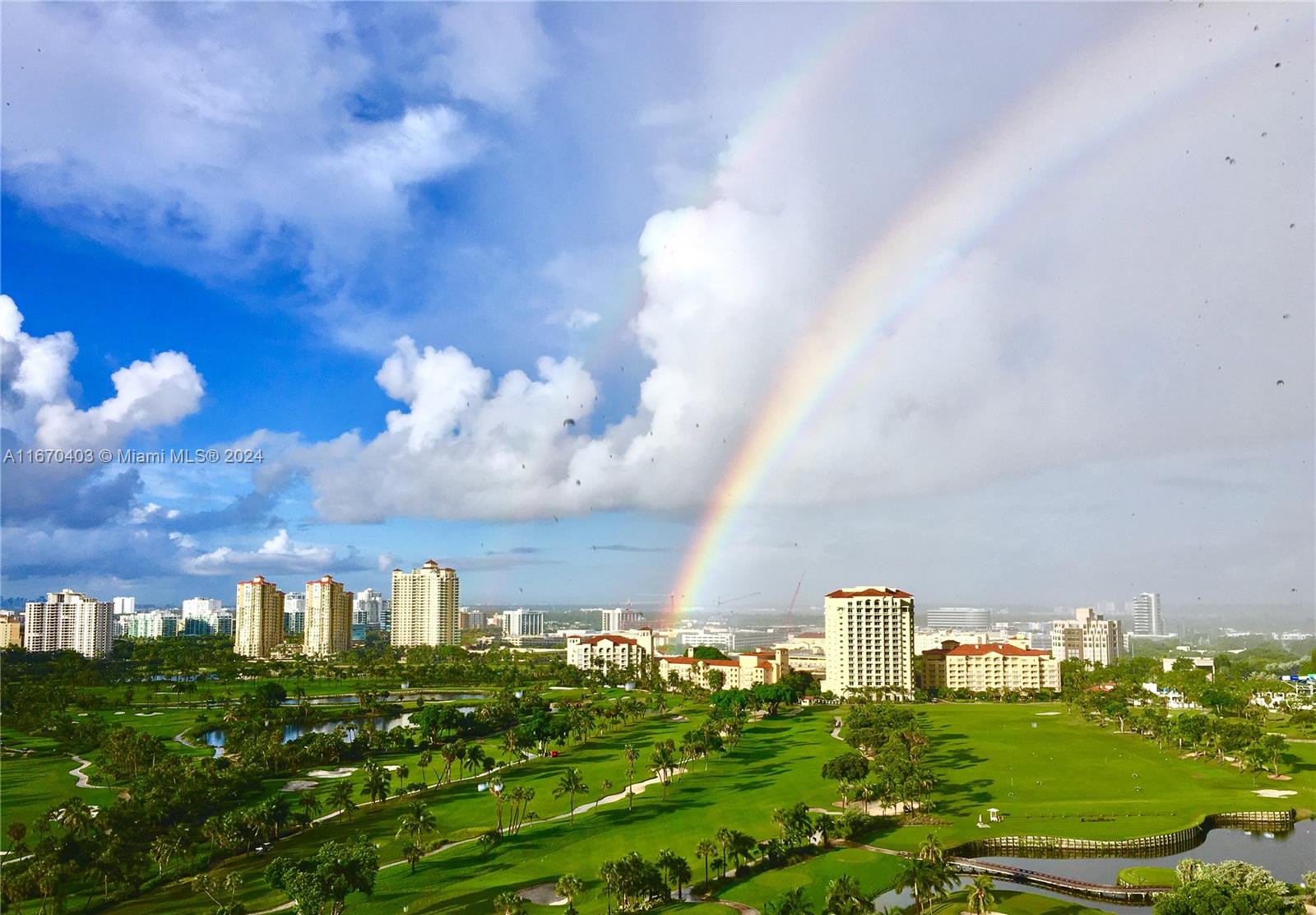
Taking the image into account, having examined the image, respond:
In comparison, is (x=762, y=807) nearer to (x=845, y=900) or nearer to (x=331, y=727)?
(x=845, y=900)

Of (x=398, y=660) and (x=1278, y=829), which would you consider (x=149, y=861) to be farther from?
(x=398, y=660)

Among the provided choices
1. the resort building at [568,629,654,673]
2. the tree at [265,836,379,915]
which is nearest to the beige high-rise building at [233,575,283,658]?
the resort building at [568,629,654,673]

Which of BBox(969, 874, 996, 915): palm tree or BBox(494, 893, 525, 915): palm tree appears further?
BBox(969, 874, 996, 915): palm tree

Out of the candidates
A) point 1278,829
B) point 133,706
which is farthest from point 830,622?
point 133,706

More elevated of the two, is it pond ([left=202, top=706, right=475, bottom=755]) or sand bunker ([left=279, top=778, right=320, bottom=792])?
sand bunker ([left=279, top=778, right=320, bottom=792])

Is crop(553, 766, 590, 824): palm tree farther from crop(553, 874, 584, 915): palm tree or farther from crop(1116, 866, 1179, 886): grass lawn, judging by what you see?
crop(1116, 866, 1179, 886): grass lawn

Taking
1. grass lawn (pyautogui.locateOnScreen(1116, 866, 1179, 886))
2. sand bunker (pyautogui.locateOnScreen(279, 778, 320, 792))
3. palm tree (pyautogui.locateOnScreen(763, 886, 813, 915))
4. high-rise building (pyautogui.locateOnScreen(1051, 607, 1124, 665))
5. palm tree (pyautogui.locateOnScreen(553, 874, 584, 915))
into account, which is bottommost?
high-rise building (pyautogui.locateOnScreen(1051, 607, 1124, 665))

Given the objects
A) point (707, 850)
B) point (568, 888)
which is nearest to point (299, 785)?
point (568, 888)
